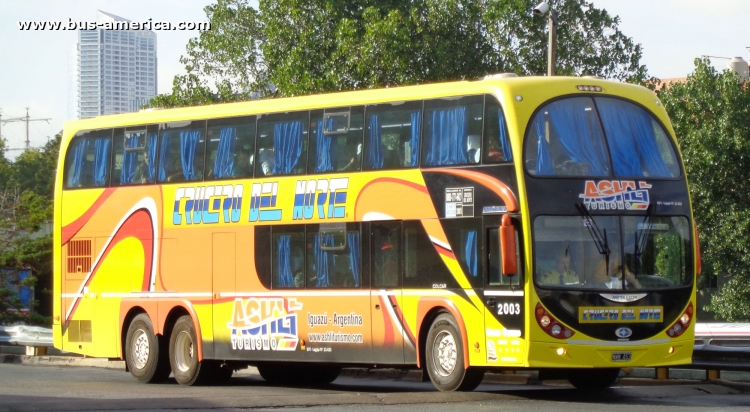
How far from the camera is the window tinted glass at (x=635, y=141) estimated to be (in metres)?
14.7

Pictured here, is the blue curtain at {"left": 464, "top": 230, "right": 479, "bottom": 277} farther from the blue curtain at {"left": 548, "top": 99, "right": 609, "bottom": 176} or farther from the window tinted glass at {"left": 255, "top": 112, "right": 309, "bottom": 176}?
the window tinted glass at {"left": 255, "top": 112, "right": 309, "bottom": 176}

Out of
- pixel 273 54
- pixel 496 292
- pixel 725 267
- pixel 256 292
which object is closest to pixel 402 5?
pixel 273 54

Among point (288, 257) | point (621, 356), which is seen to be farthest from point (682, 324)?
point (288, 257)

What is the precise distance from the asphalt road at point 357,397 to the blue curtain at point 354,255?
5.43 feet

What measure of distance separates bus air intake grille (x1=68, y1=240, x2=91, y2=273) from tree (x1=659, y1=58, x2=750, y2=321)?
22.0 meters

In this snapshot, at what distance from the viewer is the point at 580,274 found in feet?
46.5

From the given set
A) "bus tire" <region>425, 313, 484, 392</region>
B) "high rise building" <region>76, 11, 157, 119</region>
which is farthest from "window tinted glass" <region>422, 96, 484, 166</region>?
"high rise building" <region>76, 11, 157, 119</region>

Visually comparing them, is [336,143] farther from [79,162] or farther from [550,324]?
[79,162]

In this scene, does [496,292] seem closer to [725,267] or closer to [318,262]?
[318,262]

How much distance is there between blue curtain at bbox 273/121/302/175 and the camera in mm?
17031

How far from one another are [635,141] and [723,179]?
23.9 meters

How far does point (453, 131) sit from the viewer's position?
15156mm

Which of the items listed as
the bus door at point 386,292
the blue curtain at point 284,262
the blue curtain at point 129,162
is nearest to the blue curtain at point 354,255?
the bus door at point 386,292

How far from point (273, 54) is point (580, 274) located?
2786cm
